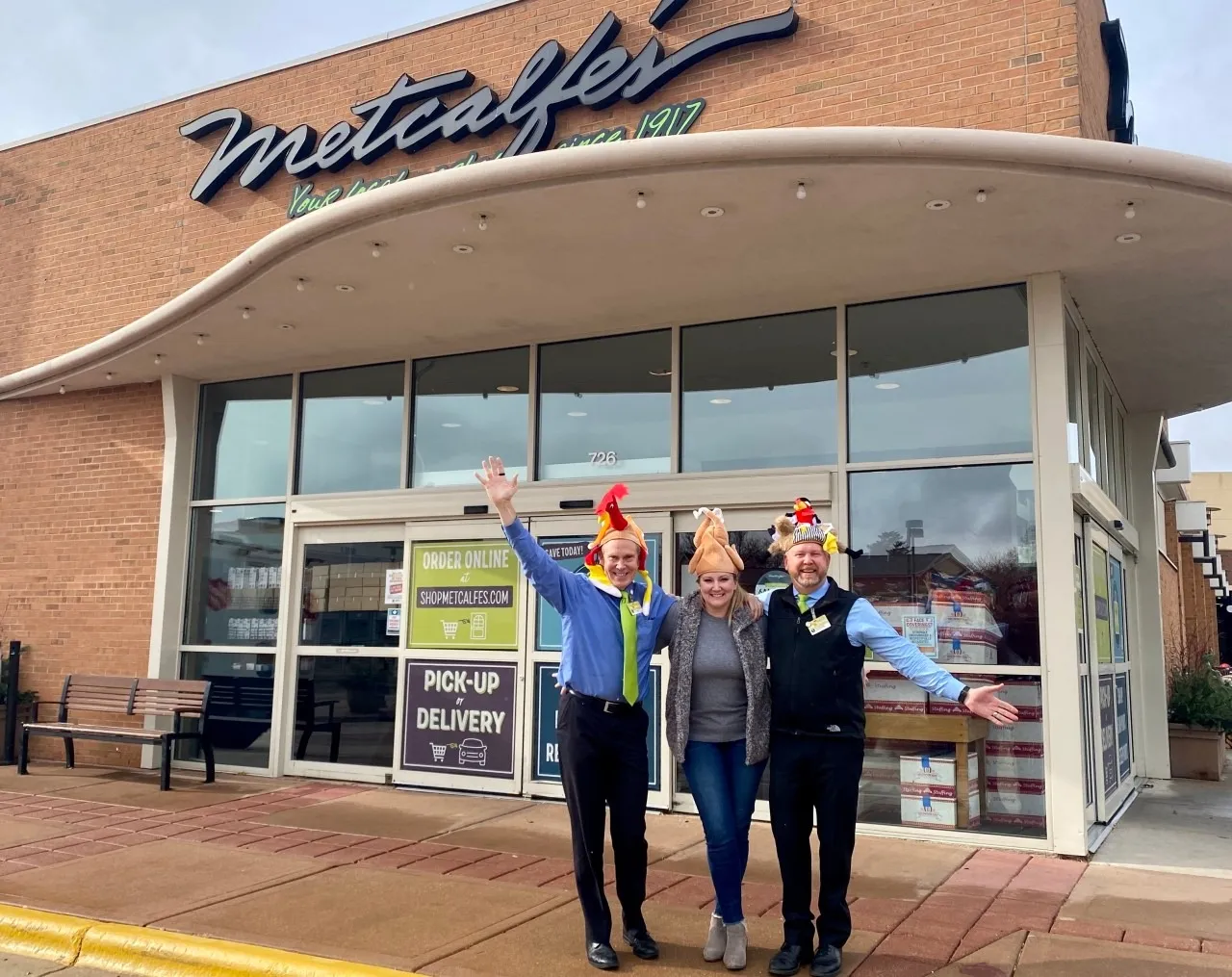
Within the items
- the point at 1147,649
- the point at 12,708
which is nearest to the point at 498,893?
the point at 12,708

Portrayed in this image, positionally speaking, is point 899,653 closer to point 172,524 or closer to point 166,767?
point 166,767

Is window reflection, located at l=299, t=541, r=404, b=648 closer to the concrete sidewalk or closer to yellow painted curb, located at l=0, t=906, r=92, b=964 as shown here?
the concrete sidewalk

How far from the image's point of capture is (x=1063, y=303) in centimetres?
746

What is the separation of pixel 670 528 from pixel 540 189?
9.93 feet

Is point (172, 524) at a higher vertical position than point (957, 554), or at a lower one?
higher

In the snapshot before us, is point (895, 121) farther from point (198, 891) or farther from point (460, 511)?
point (198, 891)

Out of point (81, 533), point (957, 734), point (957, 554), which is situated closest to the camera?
point (957, 734)

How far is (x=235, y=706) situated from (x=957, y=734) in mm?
6418

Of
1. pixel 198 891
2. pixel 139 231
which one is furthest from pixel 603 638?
pixel 139 231

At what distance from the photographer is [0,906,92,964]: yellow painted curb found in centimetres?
501

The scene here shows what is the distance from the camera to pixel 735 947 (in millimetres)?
4562

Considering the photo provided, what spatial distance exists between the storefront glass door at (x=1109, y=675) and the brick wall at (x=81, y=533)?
8239 mm

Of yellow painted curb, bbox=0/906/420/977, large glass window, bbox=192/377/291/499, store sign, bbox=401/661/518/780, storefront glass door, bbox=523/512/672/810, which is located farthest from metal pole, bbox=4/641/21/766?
yellow painted curb, bbox=0/906/420/977

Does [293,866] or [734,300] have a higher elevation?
[734,300]
